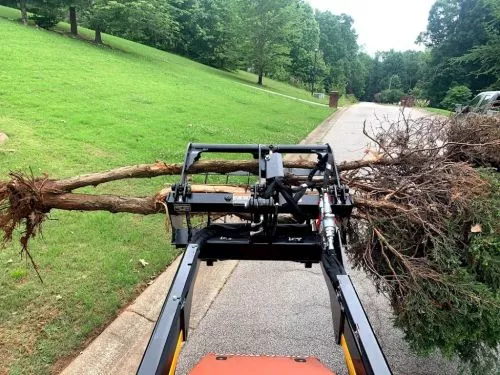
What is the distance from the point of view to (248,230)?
2889 millimetres

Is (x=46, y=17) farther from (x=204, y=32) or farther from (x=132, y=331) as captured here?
(x=132, y=331)

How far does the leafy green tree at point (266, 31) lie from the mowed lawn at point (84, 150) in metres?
17.4

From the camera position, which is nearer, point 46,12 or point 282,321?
point 282,321

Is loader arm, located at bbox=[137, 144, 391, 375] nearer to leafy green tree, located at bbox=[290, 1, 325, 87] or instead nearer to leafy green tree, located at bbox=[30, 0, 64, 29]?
leafy green tree, located at bbox=[30, 0, 64, 29]

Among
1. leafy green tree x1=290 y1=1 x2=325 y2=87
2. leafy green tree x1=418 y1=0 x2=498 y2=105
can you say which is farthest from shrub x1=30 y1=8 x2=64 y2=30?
leafy green tree x1=418 y1=0 x2=498 y2=105

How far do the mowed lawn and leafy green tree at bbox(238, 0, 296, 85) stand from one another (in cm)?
1739

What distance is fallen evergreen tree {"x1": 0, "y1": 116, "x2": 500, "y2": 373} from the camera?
2658 millimetres

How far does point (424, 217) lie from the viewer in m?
3.00

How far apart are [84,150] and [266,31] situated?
3118 cm

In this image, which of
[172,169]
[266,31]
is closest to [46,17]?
[266,31]

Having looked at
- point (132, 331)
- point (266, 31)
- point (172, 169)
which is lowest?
point (132, 331)

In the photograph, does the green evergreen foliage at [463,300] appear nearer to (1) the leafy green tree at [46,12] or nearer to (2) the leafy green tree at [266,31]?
(1) the leafy green tree at [46,12]

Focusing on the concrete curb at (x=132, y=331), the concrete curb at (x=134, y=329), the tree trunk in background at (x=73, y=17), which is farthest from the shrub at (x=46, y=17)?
the concrete curb at (x=132, y=331)

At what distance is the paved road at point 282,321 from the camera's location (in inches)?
136
